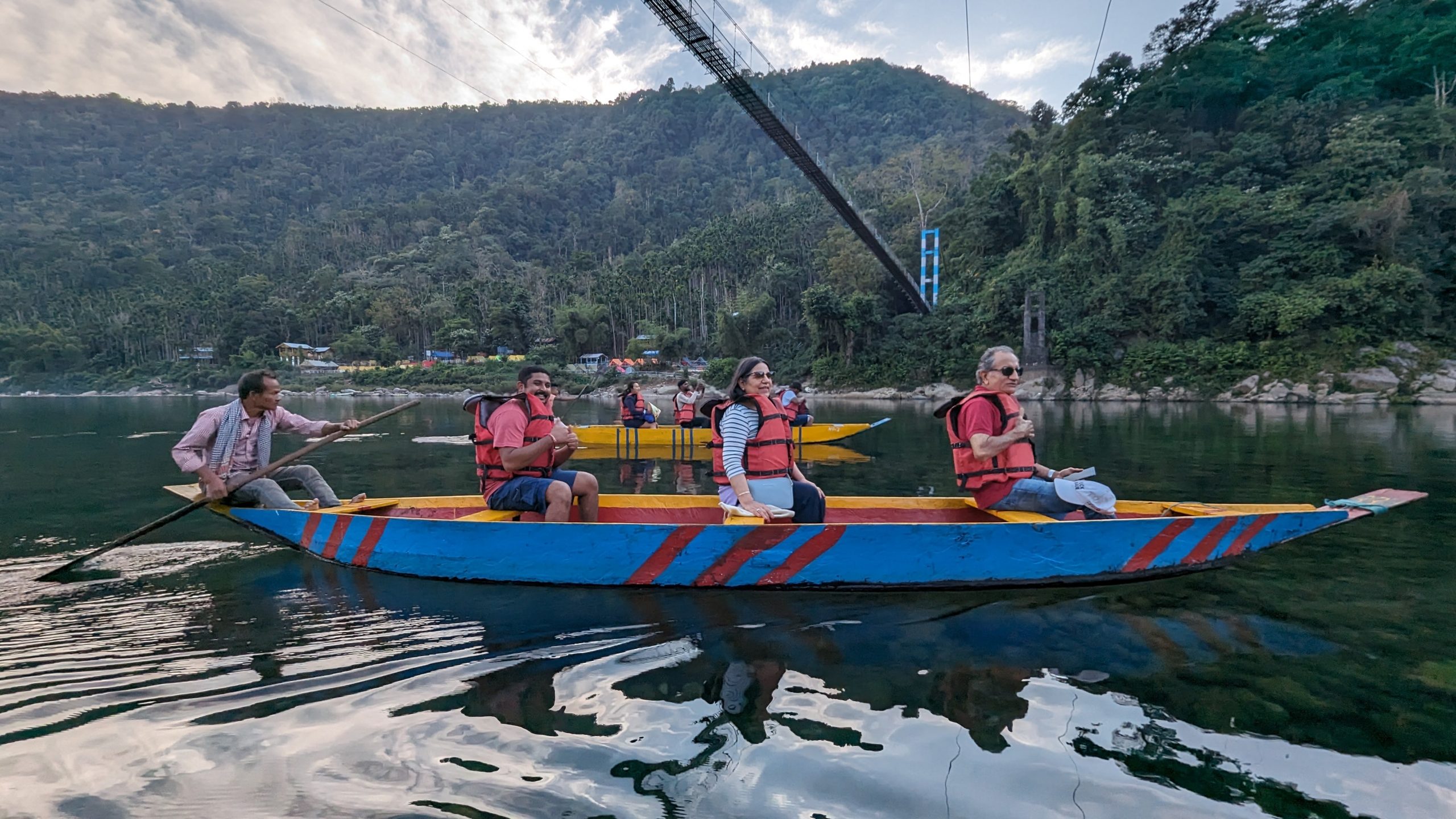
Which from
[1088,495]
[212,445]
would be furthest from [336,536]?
[1088,495]

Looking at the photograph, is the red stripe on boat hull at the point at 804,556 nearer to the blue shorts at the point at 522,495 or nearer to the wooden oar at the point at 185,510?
the blue shorts at the point at 522,495

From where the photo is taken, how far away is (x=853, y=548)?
4328 millimetres

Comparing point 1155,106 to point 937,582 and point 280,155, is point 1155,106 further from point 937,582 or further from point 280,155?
point 280,155

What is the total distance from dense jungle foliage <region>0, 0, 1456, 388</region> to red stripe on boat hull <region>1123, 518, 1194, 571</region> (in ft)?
94.2

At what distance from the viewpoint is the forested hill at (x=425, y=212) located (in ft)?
211

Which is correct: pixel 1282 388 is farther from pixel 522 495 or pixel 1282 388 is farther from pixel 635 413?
pixel 522 495

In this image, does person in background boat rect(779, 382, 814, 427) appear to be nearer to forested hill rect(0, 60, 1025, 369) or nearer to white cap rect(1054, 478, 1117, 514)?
white cap rect(1054, 478, 1117, 514)

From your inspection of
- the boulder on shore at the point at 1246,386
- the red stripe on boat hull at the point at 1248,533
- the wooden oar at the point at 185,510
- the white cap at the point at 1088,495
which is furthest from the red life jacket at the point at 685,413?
the boulder on shore at the point at 1246,386

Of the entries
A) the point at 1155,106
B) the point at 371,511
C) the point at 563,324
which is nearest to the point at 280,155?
the point at 563,324

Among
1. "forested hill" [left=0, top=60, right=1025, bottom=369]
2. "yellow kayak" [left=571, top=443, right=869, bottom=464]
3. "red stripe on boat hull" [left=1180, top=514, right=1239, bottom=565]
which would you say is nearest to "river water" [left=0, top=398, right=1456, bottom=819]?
"red stripe on boat hull" [left=1180, top=514, right=1239, bottom=565]

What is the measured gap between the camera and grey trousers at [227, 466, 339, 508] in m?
5.26

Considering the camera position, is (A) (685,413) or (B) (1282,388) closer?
(A) (685,413)

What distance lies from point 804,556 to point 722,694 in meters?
1.48

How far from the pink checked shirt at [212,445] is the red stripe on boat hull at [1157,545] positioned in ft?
21.0
